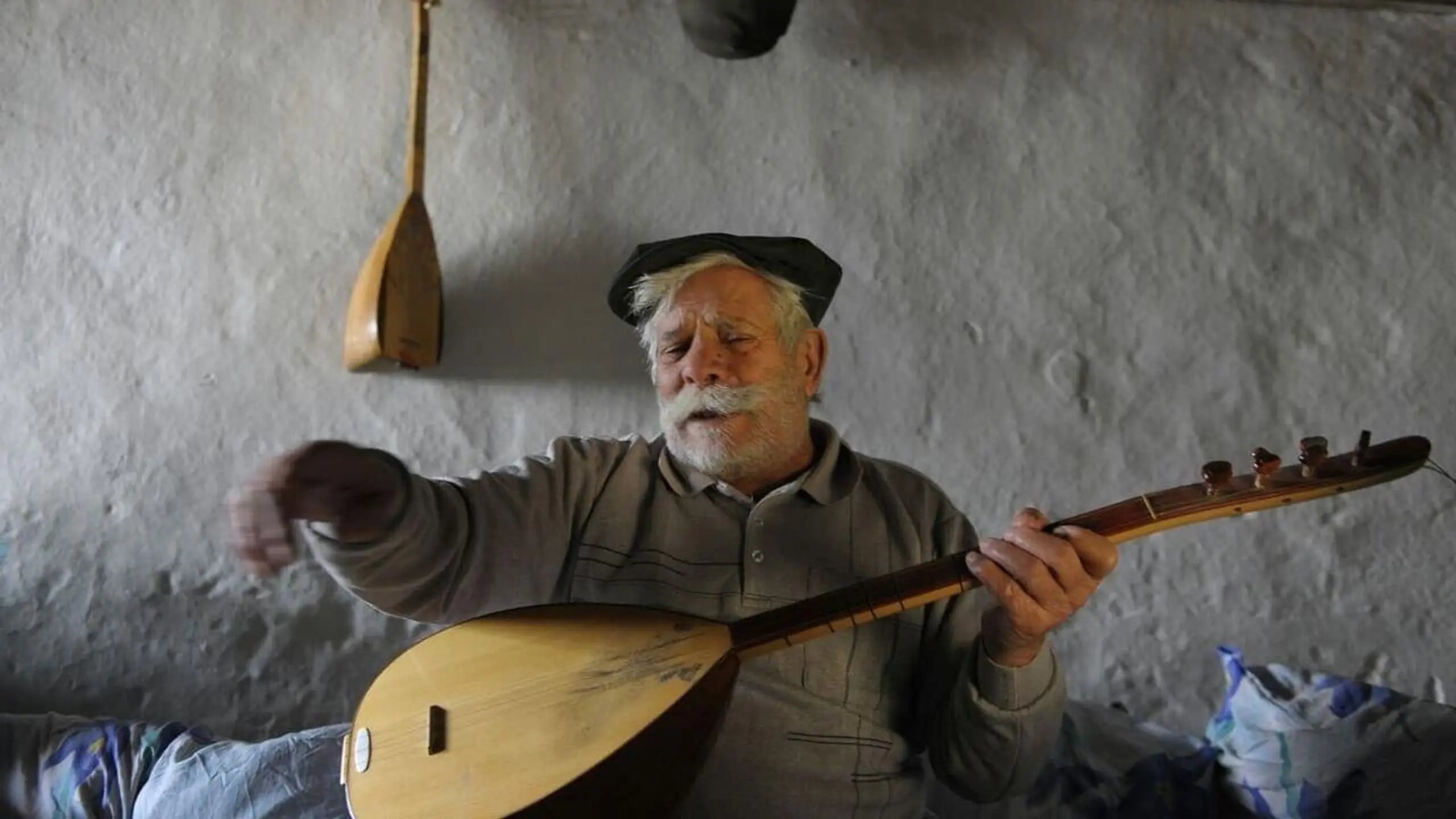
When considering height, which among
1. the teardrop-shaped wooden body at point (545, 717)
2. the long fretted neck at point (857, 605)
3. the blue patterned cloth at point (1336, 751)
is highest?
the long fretted neck at point (857, 605)

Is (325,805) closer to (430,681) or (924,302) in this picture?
(430,681)

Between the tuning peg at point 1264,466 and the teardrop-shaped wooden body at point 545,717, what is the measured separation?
0.53 metres

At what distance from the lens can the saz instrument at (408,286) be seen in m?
1.85

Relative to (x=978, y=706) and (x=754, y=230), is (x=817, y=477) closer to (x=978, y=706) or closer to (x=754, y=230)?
(x=978, y=706)

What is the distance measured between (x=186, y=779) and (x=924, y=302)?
128 cm

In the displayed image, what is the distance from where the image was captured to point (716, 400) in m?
1.43

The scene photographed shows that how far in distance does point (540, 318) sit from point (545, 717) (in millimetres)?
913

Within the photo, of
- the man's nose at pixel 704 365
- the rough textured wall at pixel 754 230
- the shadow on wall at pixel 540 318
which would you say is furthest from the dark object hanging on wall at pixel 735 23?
the man's nose at pixel 704 365

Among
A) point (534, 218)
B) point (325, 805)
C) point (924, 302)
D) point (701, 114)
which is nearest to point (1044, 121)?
point (924, 302)

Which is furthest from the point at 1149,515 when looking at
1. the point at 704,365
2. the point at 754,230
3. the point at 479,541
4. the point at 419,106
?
the point at 419,106

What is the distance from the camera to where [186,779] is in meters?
1.57

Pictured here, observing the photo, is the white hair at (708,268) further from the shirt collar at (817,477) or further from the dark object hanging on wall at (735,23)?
the dark object hanging on wall at (735,23)

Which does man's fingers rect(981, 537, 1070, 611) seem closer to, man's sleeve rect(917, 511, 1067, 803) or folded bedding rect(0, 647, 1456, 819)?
man's sleeve rect(917, 511, 1067, 803)

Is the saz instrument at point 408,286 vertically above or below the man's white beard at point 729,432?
above
